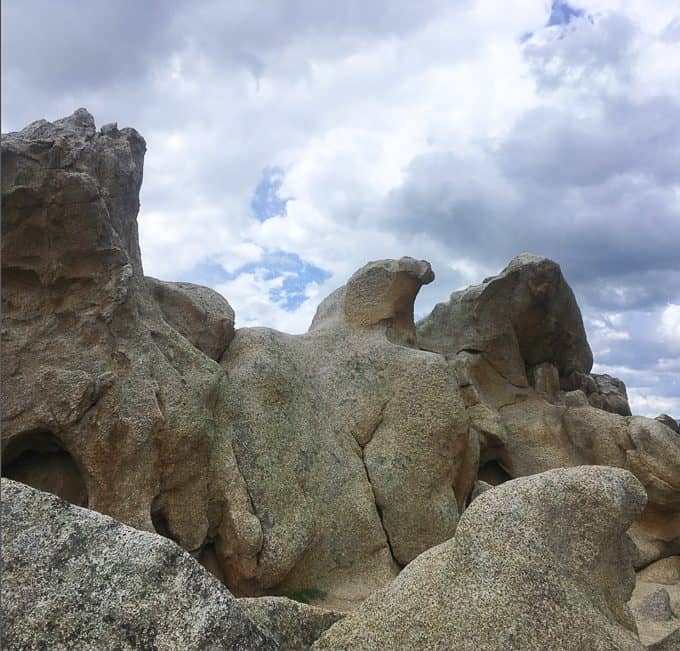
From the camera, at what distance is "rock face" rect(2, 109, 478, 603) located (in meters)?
6.78

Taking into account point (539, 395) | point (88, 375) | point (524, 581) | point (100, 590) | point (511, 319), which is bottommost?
point (524, 581)

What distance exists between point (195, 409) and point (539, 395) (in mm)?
8409

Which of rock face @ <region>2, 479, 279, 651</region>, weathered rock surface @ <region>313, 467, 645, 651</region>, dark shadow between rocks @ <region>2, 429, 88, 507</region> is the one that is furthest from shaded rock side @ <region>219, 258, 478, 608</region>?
rock face @ <region>2, 479, 279, 651</region>

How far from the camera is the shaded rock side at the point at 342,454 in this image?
8.02 metres

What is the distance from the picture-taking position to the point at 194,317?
356 inches

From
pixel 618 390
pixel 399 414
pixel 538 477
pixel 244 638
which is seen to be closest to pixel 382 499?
pixel 399 414

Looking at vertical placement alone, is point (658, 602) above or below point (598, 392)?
below

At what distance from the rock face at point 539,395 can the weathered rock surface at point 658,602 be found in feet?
0.76

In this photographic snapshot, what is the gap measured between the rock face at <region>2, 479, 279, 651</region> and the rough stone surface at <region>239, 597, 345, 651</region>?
1121mm

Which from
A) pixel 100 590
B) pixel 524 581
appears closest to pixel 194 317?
pixel 100 590

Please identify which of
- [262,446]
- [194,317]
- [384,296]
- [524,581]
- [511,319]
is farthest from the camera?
[511,319]

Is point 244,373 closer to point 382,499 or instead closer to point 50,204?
point 382,499

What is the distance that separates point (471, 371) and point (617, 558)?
7.40 meters

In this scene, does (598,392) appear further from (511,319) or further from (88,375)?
(88,375)
